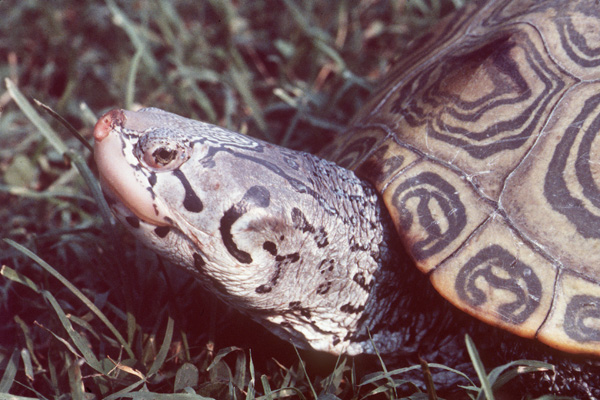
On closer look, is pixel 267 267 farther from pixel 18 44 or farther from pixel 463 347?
pixel 18 44

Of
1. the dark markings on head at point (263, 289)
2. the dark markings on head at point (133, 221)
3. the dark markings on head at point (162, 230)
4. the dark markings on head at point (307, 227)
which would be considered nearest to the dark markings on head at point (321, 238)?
the dark markings on head at point (307, 227)

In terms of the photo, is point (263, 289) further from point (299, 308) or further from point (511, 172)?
point (511, 172)

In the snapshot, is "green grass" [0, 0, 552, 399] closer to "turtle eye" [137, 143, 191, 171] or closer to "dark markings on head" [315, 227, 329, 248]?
"dark markings on head" [315, 227, 329, 248]

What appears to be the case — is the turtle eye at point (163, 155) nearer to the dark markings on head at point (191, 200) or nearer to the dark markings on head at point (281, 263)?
the dark markings on head at point (191, 200)

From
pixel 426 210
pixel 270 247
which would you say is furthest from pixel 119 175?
pixel 426 210

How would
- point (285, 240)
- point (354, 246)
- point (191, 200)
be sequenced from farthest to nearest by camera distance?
point (354, 246) → point (285, 240) → point (191, 200)

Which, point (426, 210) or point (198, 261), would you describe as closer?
point (198, 261)
